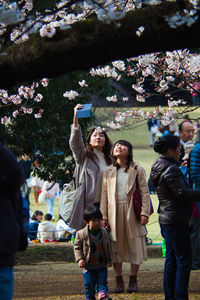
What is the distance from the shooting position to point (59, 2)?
8.38 meters

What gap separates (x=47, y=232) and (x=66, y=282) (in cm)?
453

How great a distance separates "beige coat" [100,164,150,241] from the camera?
611 centimetres

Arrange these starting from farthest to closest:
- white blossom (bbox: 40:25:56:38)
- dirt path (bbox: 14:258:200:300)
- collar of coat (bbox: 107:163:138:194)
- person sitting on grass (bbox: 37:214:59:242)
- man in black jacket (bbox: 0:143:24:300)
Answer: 1. person sitting on grass (bbox: 37:214:59:242)
2. collar of coat (bbox: 107:163:138:194)
3. dirt path (bbox: 14:258:200:300)
4. white blossom (bbox: 40:25:56:38)
5. man in black jacket (bbox: 0:143:24:300)

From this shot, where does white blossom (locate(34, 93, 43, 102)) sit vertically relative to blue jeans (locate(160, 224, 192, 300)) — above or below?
above

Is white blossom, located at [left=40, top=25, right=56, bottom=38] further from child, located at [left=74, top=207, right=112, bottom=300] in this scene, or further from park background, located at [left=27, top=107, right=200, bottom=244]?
park background, located at [left=27, top=107, right=200, bottom=244]

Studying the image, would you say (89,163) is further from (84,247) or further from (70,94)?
(70,94)

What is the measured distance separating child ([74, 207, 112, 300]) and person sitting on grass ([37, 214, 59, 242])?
240 inches

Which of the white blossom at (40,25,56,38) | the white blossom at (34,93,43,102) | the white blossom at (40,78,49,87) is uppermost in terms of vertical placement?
the white blossom at (40,78,49,87)

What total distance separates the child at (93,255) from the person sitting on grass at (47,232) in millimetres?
6099

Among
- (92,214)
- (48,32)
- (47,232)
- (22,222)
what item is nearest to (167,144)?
→ (92,214)

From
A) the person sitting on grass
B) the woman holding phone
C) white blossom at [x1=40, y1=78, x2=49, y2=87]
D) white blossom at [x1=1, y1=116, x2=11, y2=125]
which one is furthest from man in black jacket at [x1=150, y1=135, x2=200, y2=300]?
the person sitting on grass

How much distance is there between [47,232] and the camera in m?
11.6

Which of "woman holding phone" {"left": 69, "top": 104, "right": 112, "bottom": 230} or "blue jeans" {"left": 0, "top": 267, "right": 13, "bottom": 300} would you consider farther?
→ "woman holding phone" {"left": 69, "top": 104, "right": 112, "bottom": 230}

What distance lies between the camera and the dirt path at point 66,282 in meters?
6.02
